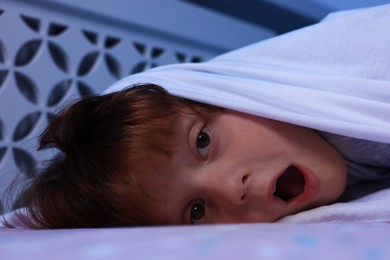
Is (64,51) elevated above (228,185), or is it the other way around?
(64,51)

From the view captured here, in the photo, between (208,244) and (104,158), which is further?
(104,158)

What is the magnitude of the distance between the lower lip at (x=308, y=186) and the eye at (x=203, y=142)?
0.11 m

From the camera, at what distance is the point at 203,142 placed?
1.71 ft

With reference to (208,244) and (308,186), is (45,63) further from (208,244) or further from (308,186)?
(208,244)

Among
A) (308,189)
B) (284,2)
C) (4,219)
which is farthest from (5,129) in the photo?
(284,2)

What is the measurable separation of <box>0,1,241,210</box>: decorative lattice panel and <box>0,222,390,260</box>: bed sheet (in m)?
0.43

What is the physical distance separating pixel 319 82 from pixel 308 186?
0.13 m

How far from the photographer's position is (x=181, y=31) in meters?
0.97

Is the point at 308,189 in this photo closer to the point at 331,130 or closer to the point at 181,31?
the point at 331,130

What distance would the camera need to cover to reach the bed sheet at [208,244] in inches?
8.8

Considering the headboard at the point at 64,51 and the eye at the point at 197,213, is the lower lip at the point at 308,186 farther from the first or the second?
the headboard at the point at 64,51

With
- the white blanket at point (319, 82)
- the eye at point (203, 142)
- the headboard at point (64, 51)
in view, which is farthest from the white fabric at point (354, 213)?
the headboard at point (64, 51)

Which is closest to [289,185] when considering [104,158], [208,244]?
[104,158]

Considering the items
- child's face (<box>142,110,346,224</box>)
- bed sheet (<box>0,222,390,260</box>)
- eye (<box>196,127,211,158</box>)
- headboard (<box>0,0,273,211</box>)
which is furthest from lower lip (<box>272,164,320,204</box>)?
headboard (<box>0,0,273,211</box>)
